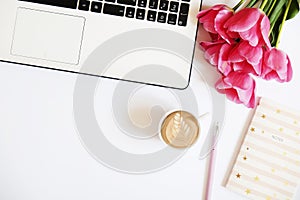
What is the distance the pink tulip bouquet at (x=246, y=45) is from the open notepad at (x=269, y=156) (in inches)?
2.4

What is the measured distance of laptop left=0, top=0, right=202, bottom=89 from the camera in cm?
65

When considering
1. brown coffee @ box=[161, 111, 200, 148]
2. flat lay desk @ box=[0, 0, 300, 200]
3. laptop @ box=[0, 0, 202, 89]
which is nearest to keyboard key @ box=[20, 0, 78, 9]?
laptop @ box=[0, 0, 202, 89]

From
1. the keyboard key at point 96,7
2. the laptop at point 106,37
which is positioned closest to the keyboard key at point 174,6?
the laptop at point 106,37

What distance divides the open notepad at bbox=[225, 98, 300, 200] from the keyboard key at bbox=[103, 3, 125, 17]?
27 centimetres

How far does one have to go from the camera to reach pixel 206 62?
2.28 ft

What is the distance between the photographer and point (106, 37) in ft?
2.16

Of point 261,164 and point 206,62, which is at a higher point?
point 206,62

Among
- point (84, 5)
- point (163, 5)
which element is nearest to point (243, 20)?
point (163, 5)

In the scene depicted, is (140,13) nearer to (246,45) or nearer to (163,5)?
(163,5)

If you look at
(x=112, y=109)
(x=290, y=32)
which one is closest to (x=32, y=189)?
(x=112, y=109)

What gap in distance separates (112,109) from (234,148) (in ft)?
0.68

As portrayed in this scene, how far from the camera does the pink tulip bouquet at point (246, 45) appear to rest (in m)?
0.60

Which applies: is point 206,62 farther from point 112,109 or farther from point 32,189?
point 32,189

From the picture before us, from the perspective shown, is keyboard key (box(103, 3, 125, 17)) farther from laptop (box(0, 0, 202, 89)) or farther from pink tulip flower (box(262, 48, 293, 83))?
pink tulip flower (box(262, 48, 293, 83))
